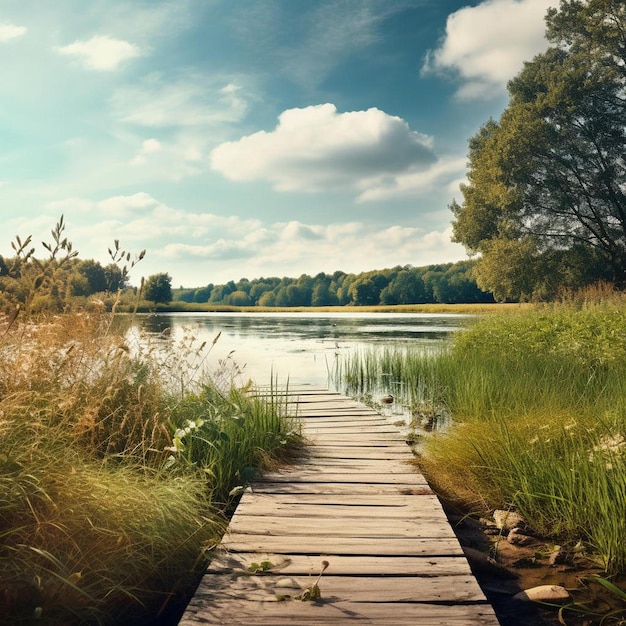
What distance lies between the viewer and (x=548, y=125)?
23000mm

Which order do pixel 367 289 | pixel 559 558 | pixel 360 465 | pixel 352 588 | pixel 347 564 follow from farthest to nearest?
pixel 367 289, pixel 360 465, pixel 559 558, pixel 347 564, pixel 352 588

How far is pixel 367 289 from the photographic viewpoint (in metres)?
80.7

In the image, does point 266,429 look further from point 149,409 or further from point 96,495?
point 96,495

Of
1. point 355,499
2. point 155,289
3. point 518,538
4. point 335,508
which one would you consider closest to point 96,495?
point 335,508

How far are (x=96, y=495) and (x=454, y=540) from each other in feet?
6.29

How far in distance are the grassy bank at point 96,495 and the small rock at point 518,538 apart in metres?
1.81

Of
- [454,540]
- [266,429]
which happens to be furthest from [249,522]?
[266,429]

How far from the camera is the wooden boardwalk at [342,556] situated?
2252mm

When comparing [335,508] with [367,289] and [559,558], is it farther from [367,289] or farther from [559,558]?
[367,289]

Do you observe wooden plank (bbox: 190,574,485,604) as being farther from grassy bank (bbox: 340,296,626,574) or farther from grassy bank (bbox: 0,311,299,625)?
grassy bank (bbox: 340,296,626,574)

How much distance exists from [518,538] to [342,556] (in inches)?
62.0

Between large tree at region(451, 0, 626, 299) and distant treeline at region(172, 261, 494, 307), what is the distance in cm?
4219

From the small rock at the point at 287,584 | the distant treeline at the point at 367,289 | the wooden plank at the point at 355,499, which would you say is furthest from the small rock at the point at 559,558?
the distant treeline at the point at 367,289

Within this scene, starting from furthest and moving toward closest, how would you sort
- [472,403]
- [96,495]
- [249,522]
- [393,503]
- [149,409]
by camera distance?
[472,403] → [149,409] → [393,503] → [249,522] → [96,495]
